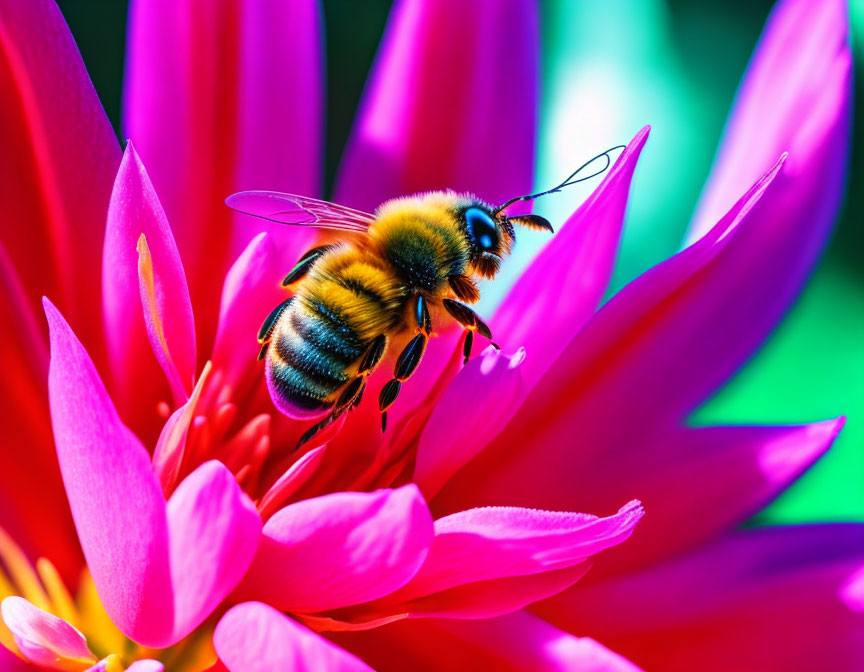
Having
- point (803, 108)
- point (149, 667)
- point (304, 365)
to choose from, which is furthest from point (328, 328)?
point (803, 108)

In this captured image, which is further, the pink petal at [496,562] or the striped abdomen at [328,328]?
the striped abdomen at [328,328]

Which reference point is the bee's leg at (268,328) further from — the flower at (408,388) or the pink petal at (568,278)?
the pink petal at (568,278)

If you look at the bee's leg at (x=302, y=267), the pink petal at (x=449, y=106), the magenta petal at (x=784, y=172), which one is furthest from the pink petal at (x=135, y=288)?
the magenta petal at (x=784, y=172)

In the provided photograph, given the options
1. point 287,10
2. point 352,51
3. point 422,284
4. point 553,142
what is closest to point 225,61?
point 287,10

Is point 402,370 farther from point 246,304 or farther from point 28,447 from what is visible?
point 28,447

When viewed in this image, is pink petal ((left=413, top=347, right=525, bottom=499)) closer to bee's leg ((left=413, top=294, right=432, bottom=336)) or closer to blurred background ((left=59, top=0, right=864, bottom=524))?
bee's leg ((left=413, top=294, right=432, bottom=336))

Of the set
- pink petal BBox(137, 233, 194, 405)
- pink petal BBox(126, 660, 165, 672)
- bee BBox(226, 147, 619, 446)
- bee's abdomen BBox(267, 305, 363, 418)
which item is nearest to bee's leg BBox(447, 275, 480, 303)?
bee BBox(226, 147, 619, 446)
